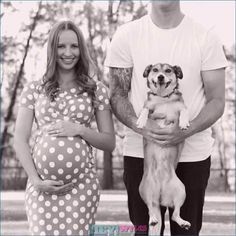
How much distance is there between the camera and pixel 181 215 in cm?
310

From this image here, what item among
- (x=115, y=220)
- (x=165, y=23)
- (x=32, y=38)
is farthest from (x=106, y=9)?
(x=165, y=23)

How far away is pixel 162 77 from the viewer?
9.53 feet

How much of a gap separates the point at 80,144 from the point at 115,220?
17.3 feet

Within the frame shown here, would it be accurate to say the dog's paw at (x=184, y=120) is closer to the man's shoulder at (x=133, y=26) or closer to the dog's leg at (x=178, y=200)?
the dog's leg at (x=178, y=200)

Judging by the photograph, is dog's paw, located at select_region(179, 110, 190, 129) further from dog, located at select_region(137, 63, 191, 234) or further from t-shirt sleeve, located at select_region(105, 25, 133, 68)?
t-shirt sleeve, located at select_region(105, 25, 133, 68)

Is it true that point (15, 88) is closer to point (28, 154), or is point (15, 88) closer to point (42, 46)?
point (42, 46)

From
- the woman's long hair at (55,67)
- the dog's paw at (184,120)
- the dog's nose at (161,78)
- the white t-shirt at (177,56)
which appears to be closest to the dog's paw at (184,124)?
the dog's paw at (184,120)

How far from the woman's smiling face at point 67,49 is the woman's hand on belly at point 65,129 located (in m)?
0.30

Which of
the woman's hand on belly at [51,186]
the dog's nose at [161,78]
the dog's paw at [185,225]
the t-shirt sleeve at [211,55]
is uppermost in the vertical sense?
the t-shirt sleeve at [211,55]

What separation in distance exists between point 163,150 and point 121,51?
22.9 inches

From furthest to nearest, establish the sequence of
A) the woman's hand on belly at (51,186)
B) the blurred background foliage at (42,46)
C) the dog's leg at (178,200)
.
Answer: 1. the blurred background foliage at (42,46)
2. the dog's leg at (178,200)
3. the woman's hand on belly at (51,186)

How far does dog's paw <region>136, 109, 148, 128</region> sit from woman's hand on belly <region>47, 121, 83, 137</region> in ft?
0.98

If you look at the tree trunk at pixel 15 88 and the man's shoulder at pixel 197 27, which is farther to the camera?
the tree trunk at pixel 15 88

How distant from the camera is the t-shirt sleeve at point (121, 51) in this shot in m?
3.07
